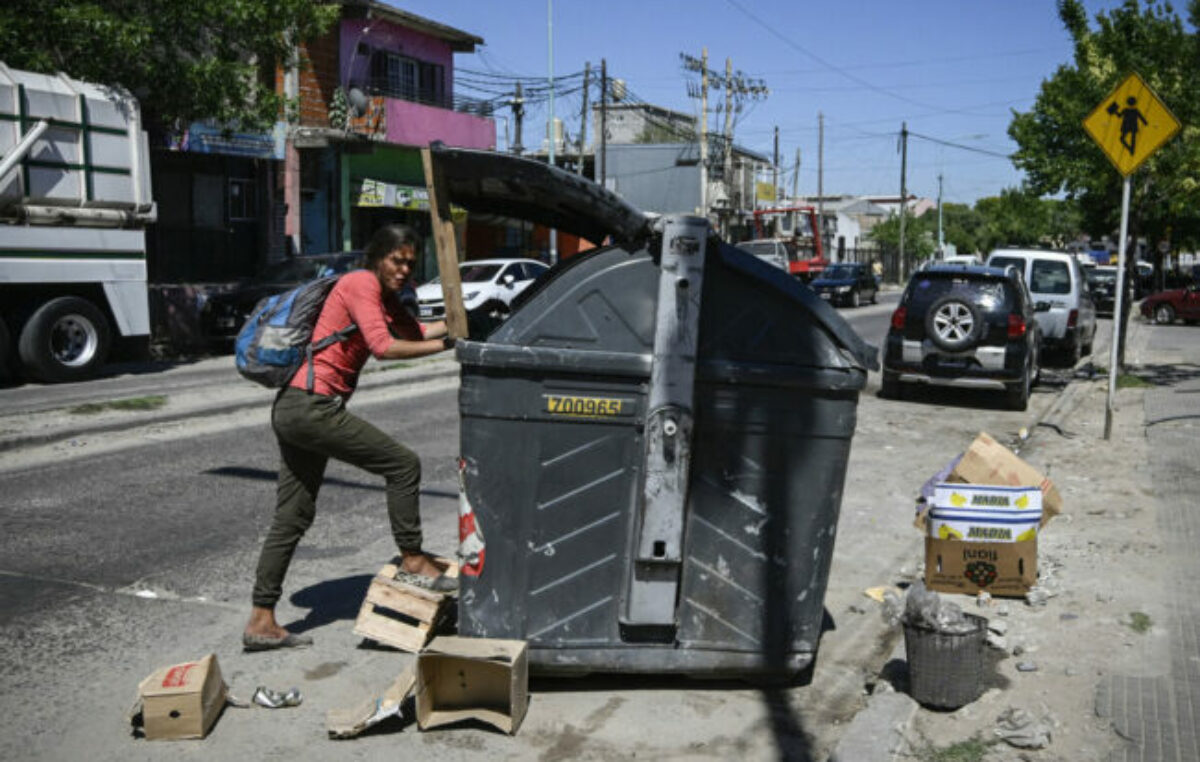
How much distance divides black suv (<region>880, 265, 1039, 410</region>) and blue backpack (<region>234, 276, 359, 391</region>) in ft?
32.1

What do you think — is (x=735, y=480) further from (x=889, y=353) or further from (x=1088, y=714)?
(x=889, y=353)

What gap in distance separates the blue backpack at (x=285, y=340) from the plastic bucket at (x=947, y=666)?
2660 mm

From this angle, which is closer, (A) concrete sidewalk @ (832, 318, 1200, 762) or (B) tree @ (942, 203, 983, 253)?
(A) concrete sidewalk @ (832, 318, 1200, 762)

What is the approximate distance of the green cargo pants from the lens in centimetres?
465

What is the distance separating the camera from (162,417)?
37.0ft

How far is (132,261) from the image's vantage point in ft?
52.2

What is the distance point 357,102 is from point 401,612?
25762 mm

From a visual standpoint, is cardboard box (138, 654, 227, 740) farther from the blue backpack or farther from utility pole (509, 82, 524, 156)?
utility pole (509, 82, 524, 156)

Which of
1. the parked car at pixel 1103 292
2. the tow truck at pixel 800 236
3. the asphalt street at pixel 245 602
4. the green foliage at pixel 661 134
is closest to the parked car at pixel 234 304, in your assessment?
the asphalt street at pixel 245 602

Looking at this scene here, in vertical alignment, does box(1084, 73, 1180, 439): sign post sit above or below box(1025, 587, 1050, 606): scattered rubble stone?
above

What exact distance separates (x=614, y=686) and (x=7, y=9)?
1592cm

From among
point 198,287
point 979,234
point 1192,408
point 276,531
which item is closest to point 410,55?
point 198,287

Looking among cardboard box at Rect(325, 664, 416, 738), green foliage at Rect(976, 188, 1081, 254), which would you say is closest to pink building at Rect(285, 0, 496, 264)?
cardboard box at Rect(325, 664, 416, 738)

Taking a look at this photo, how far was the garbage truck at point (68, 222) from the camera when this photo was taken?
1416cm
